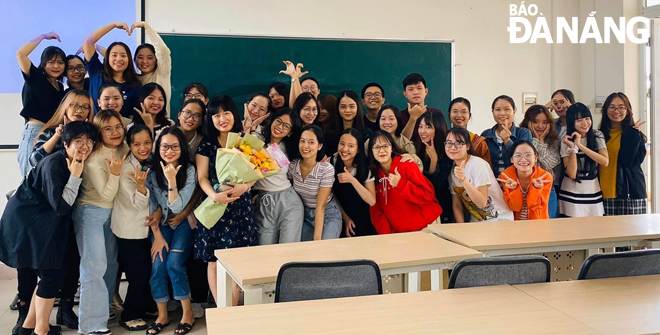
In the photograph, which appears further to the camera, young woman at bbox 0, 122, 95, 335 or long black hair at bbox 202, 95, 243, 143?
long black hair at bbox 202, 95, 243, 143

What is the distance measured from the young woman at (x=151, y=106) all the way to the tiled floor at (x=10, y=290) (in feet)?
4.13

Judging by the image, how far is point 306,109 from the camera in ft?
11.7

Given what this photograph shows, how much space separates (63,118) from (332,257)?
2.02 m

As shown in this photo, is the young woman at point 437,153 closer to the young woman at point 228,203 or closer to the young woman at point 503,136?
the young woman at point 503,136

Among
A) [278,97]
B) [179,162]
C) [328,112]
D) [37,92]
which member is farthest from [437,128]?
[37,92]

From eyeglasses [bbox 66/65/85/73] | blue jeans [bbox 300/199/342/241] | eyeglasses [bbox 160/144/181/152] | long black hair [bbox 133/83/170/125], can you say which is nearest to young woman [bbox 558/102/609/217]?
blue jeans [bbox 300/199/342/241]

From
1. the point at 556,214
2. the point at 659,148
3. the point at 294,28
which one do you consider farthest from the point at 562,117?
the point at 294,28

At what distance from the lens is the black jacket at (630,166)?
13.4 feet

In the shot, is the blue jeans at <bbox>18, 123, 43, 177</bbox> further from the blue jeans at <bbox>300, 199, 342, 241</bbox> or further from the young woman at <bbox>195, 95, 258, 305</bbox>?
the blue jeans at <bbox>300, 199, 342, 241</bbox>

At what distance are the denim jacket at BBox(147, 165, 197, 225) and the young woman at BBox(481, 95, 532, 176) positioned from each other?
83.8 inches

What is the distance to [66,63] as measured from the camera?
147 inches

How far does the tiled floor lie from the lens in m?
3.33

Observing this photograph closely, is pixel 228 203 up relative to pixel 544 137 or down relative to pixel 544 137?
down

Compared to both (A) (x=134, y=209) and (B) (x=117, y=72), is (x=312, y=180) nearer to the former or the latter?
(A) (x=134, y=209)
